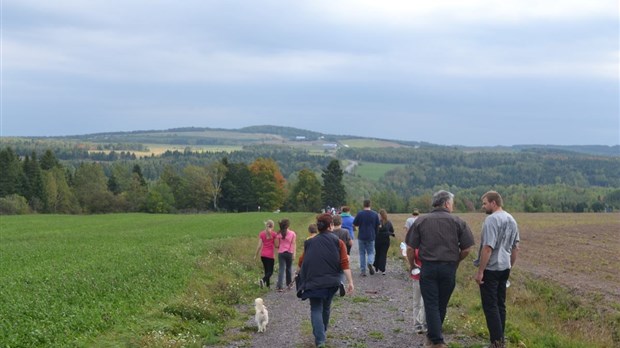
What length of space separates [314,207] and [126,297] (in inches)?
3311

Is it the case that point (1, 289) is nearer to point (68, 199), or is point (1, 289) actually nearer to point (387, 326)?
point (387, 326)

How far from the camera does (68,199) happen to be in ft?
272

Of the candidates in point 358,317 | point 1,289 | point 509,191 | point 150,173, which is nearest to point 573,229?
point 358,317

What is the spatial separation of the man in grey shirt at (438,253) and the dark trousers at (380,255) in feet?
32.5

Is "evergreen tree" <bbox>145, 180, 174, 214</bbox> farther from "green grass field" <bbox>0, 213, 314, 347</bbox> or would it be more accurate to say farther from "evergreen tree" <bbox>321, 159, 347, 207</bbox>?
Answer: "green grass field" <bbox>0, 213, 314, 347</bbox>

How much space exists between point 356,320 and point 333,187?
81.3 m

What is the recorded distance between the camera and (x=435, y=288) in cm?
910

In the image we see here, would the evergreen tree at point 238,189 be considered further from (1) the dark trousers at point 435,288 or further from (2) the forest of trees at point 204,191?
(1) the dark trousers at point 435,288

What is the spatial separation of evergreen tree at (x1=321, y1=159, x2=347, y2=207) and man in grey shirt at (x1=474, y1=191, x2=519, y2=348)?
275 feet

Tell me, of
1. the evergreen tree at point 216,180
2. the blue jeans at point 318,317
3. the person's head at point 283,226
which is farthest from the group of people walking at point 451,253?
the evergreen tree at point 216,180

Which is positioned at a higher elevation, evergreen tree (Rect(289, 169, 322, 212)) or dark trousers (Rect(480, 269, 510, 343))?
dark trousers (Rect(480, 269, 510, 343))

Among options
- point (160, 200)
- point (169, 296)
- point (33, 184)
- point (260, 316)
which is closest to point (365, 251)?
point (169, 296)

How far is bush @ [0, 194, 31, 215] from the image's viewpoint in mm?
69688

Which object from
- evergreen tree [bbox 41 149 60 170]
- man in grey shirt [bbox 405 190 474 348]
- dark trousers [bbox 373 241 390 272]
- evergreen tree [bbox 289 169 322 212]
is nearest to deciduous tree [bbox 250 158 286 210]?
evergreen tree [bbox 289 169 322 212]
